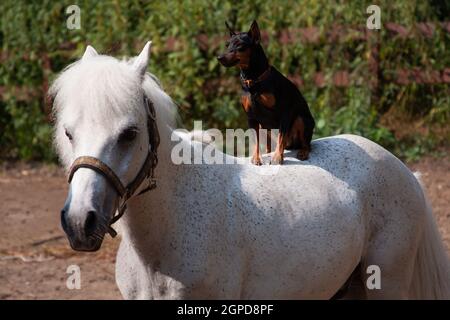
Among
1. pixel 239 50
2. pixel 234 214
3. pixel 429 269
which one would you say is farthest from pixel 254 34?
pixel 429 269

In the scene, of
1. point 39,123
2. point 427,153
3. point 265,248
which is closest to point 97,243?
point 265,248

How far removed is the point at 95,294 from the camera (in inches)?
211

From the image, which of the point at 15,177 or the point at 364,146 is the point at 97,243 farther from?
the point at 15,177

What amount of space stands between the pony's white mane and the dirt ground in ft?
8.37

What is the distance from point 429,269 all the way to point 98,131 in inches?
78.9

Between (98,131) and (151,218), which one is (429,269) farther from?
(98,131)

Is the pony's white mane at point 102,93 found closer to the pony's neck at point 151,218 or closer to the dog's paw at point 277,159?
the pony's neck at point 151,218

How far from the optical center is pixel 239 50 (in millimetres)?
3461

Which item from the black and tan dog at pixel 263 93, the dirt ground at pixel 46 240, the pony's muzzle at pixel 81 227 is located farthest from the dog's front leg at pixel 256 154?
the dirt ground at pixel 46 240

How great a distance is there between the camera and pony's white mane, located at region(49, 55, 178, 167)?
2.80m

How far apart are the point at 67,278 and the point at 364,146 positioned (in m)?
2.85

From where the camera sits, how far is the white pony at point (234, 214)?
2.81 m

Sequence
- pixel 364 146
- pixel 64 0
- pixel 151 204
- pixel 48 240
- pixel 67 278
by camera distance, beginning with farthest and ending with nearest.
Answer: pixel 64 0 < pixel 48 240 < pixel 67 278 < pixel 364 146 < pixel 151 204

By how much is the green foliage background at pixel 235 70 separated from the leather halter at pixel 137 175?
544 cm
